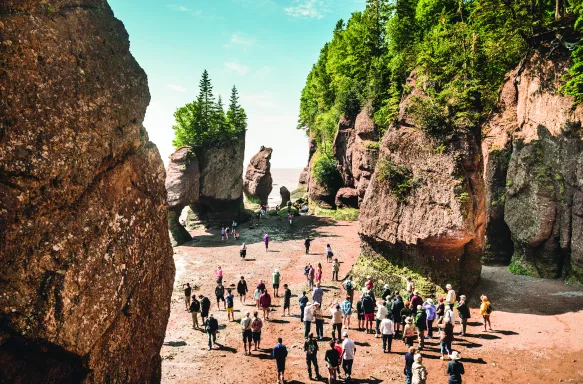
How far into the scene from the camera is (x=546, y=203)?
71.7 ft

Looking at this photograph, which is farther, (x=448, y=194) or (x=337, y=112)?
(x=337, y=112)

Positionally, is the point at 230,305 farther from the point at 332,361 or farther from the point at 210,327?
the point at 332,361

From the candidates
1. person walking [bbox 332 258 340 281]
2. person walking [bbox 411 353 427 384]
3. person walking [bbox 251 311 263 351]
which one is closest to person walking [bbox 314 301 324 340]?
person walking [bbox 251 311 263 351]

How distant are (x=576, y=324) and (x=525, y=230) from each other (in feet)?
28.5

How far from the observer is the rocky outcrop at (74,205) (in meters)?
6.14

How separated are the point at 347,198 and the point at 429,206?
28471mm

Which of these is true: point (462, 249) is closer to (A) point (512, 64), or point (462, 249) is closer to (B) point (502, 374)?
Result: (B) point (502, 374)

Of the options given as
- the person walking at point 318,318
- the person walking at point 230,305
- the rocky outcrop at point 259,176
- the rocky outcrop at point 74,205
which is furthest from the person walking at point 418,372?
the rocky outcrop at point 259,176

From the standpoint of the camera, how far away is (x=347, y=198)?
46.6 metres

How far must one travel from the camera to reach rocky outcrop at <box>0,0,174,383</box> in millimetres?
6137

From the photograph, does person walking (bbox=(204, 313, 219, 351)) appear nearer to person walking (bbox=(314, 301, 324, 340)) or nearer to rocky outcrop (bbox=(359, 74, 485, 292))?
person walking (bbox=(314, 301, 324, 340))

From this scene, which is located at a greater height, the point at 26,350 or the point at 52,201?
the point at 52,201

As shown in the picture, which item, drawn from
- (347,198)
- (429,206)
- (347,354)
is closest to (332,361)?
(347,354)

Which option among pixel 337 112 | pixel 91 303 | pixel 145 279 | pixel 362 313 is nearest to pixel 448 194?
pixel 362 313
